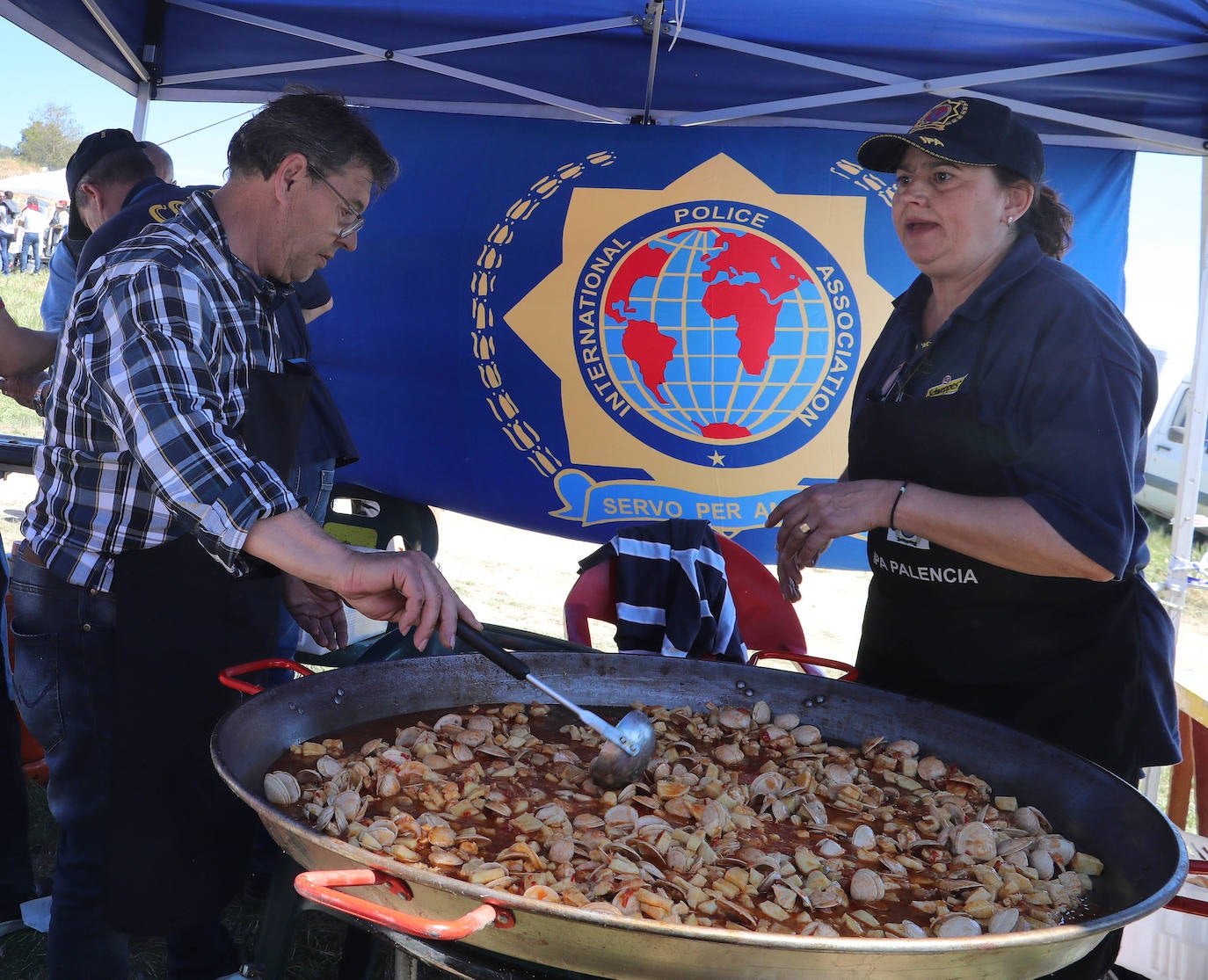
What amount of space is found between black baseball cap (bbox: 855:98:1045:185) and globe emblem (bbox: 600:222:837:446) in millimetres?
1879

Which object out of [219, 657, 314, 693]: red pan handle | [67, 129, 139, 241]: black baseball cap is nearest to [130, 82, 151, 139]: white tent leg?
[67, 129, 139, 241]: black baseball cap

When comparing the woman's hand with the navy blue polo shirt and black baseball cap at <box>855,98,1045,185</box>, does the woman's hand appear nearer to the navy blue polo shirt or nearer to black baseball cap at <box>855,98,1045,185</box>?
the navy blue polo shirt

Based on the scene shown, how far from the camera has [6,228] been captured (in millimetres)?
18656

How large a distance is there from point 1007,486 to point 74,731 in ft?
6.15

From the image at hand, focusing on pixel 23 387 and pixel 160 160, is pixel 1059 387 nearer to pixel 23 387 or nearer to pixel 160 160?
pixel 23 387

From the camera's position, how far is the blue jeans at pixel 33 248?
63.7ft

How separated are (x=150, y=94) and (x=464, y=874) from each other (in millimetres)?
3762

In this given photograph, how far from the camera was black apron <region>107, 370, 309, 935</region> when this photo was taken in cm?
170

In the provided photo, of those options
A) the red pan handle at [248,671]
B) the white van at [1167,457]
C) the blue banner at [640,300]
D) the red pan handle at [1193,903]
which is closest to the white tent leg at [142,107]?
the blue banner at [640,300]

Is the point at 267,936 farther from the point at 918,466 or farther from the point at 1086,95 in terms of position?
the point at 1086,95

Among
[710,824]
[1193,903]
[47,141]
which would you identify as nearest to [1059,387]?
[1193,903]

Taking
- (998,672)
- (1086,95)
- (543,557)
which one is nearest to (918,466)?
(998,672)

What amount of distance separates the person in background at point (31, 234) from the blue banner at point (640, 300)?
19.1 metres

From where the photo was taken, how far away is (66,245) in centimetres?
349
